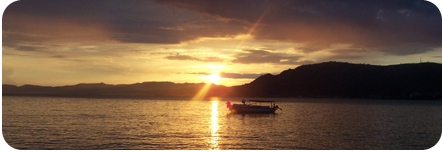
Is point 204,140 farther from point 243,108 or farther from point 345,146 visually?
point 243,108

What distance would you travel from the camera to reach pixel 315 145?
39.0 metres

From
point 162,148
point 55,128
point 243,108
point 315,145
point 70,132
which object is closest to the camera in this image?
point 162,148

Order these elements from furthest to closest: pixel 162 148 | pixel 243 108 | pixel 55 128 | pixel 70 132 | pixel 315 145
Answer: pixel 243 108, pixel 55 128, pixel 70 132, pixel 315 145, pixel 162 148

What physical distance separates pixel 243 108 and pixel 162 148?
5555 centimetres

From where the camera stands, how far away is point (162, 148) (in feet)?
119

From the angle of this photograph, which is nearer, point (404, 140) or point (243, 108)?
point (404, 140)

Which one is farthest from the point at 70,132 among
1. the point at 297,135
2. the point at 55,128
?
the point at 297,135

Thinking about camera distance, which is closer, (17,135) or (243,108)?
(17,135)

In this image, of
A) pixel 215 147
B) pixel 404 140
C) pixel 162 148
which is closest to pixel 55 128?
pixel 162 148

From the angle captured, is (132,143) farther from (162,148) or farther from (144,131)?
(144,131)

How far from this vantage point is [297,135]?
46438 millimetres

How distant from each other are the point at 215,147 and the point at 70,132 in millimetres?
21011

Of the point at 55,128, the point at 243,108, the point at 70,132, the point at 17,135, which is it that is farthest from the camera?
the point at 243,108

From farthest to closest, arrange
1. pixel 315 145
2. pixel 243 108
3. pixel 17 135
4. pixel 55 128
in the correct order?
pixel 243 108, pixel 55 128, pixel 17 135, pixel 315 145
